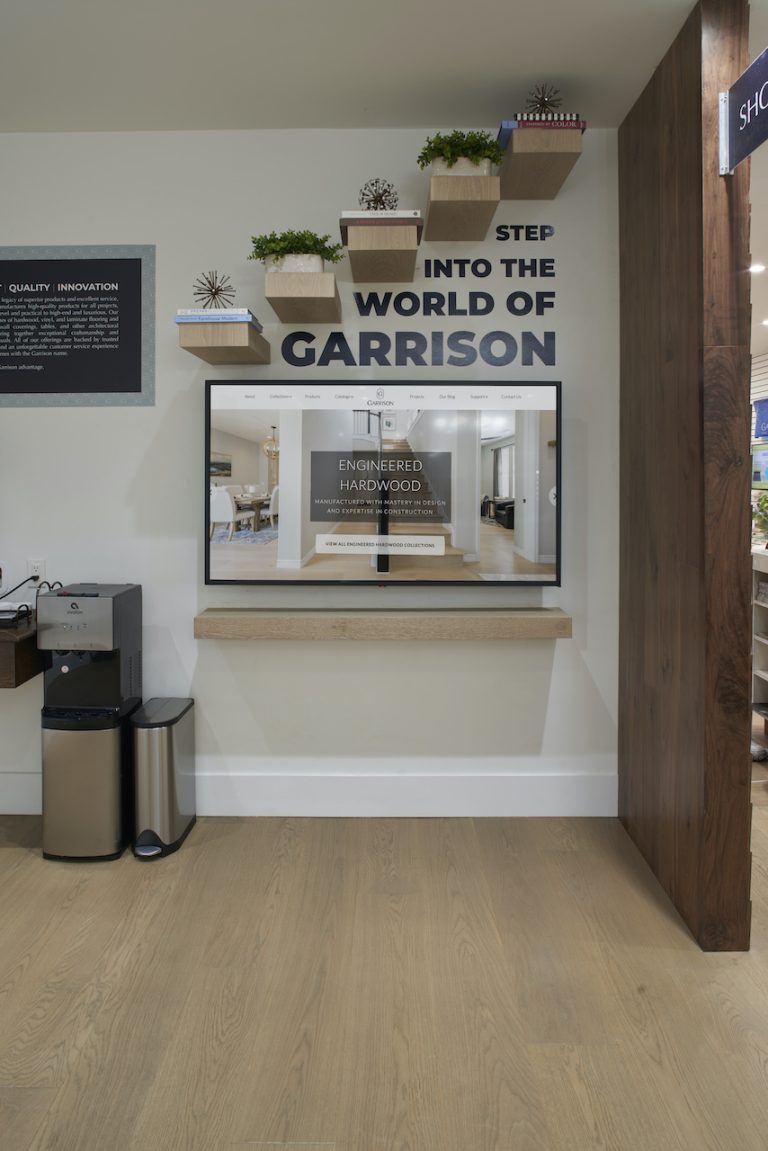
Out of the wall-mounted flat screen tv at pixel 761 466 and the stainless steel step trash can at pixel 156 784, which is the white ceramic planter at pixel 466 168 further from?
the wall-mounted flat screen tv at pixel 761 466

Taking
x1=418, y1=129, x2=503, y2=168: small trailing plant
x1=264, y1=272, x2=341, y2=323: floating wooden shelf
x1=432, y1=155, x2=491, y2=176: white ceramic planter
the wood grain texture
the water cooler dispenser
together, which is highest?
x1=418, y1=129, x2=503, y2=168: small trailing plant

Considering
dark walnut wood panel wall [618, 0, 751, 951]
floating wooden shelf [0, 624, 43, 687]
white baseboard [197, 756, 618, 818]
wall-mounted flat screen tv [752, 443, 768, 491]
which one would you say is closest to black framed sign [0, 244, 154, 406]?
floating wooden shelf [0, 624, 43, 687]

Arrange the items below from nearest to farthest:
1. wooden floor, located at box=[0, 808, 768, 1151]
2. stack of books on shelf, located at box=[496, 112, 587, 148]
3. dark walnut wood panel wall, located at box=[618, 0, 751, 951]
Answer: wooden floor, located at box=[0, 808, 768, 1151], dark walnut wood panel wall, located at box=[618, 0, 751, 951], stack of books on shelf, located at box=[496, 112, 587, 148]

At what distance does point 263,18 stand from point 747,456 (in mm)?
2097

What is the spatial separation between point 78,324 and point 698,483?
8.47 feet

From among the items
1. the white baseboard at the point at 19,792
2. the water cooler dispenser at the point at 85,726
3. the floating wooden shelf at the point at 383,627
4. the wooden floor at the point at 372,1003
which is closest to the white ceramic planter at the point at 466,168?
the floating wooden shelf at the point at 383,627

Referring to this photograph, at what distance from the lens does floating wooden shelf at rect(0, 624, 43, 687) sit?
279 cm

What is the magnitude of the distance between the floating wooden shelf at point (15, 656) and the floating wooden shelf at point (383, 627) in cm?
65

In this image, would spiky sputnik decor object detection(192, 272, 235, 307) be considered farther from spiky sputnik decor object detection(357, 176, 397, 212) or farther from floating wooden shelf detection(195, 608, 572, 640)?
floating wooden shelf detection(195, 608, 572, 640)

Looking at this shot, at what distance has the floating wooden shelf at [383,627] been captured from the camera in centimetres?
298

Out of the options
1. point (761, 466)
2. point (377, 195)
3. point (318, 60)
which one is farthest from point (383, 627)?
point (761, 466)

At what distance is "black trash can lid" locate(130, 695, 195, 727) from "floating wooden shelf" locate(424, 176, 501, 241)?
2222mm

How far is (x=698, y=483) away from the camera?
7.73 ft

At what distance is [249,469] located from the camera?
3.07 metres
